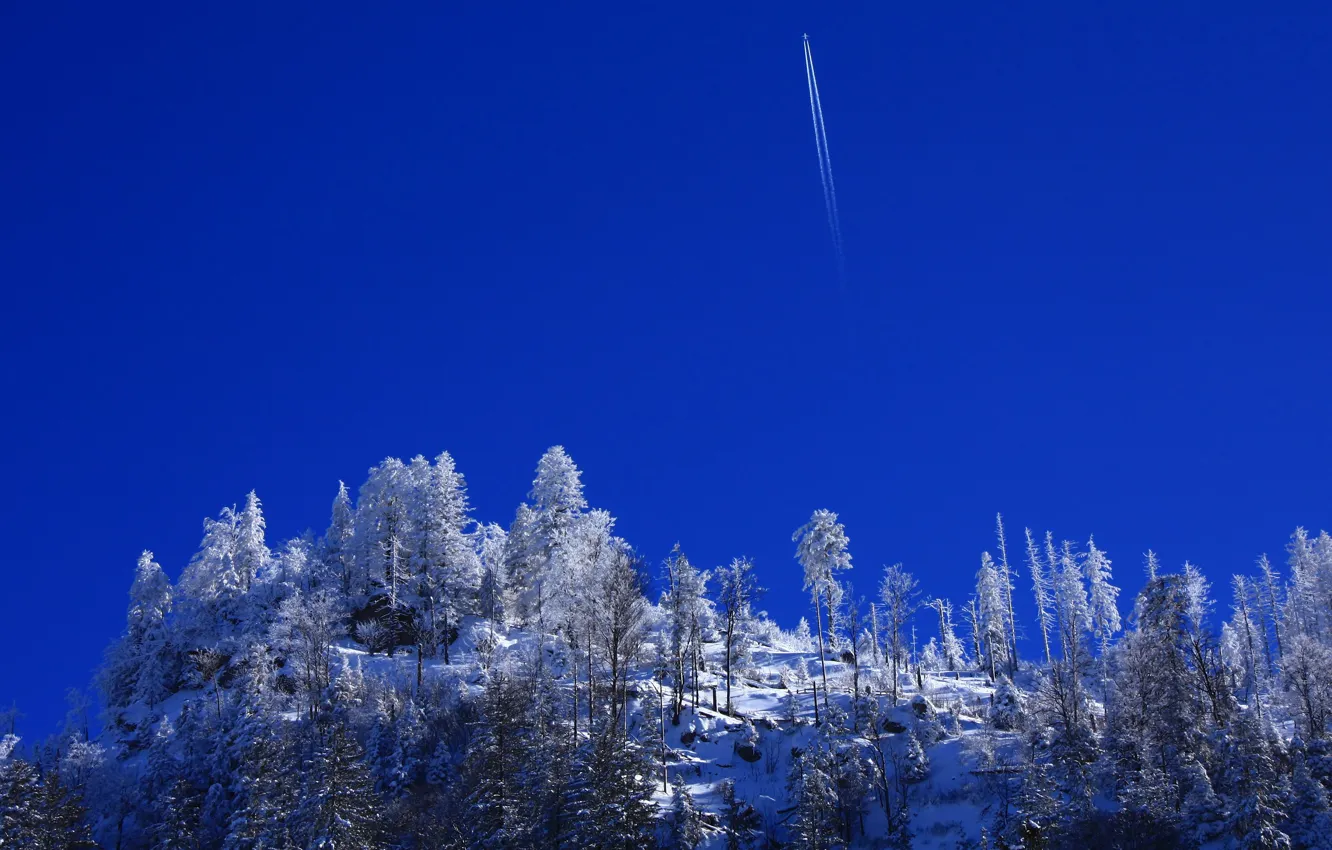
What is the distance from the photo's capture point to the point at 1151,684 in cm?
5800

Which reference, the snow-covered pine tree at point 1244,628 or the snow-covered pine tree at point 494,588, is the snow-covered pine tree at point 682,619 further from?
the snow-covered pine tree at point 1244,628

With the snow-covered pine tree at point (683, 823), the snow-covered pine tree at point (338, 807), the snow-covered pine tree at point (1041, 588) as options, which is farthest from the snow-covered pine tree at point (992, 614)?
the snow-covered pine tree at point (338, 807)

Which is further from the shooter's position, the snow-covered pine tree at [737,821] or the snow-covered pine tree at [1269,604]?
the snow-covered pine tree at [1269,604]

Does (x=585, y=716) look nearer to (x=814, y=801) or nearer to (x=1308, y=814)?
(x=814, y=801)

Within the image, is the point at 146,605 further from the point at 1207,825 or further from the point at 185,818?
the point at 1207,825

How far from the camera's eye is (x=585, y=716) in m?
65.2

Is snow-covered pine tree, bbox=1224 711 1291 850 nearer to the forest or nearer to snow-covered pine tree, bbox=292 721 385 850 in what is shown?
the forest

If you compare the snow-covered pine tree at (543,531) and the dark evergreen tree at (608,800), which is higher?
the snow-covered pine tree at (543,531)

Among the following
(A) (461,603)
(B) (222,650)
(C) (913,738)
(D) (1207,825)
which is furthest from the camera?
(A) (461,603)

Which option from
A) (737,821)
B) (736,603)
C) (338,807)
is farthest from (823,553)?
(338,807)

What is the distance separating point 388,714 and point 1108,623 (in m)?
70.4

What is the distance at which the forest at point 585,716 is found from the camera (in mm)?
48219

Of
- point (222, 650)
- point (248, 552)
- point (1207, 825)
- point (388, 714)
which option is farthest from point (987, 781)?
point (248, 552)

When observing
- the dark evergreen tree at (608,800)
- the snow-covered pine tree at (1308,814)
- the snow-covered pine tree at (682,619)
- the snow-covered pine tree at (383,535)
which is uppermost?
the snow-covered pine tree at (383,535)
